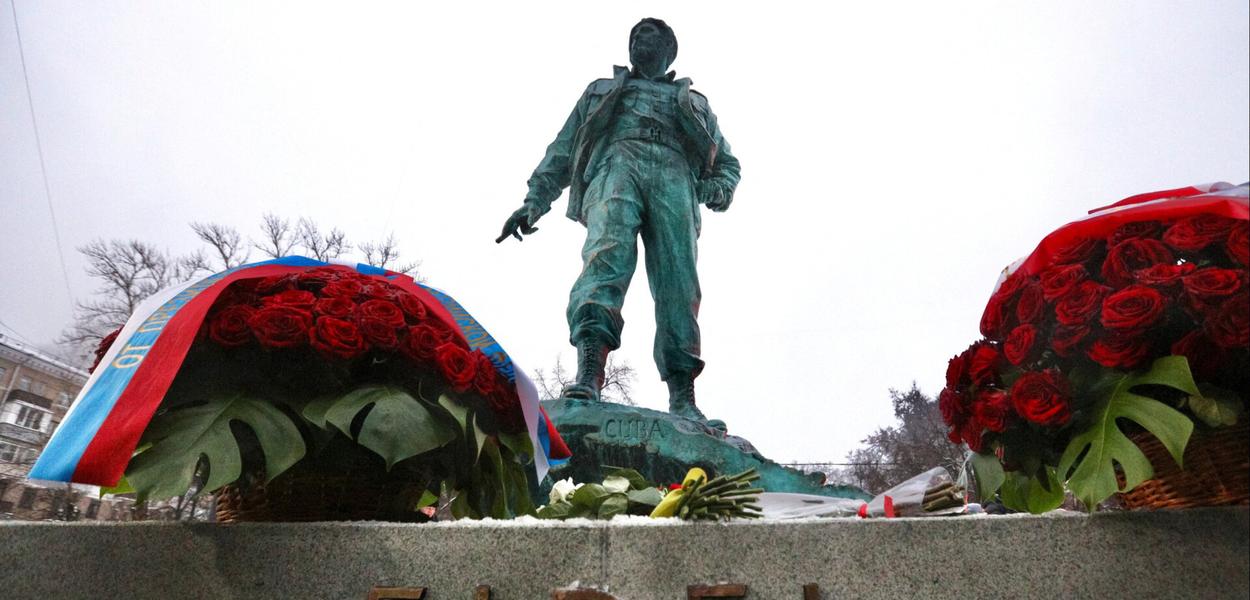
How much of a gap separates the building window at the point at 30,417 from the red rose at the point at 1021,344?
24.9ft

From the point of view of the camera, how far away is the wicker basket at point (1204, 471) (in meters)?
1.41

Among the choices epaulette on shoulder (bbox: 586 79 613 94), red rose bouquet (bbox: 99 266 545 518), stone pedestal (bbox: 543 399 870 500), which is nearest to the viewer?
red rose bouquet (bbox: 99 266 545 518)

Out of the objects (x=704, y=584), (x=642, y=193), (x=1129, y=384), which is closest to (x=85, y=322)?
(x=642, y=193)

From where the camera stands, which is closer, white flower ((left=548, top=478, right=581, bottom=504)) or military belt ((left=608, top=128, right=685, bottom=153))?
white flower ((left=548, top=478, right=581, bottom=504))

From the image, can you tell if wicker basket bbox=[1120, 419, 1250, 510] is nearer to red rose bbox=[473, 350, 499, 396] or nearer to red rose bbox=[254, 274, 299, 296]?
red rose bbox=[473, 350, 499, 396]

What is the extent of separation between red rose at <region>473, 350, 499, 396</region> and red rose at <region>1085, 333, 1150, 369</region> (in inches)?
47.7

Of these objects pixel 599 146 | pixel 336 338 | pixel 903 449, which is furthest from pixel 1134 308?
pixel 903 449

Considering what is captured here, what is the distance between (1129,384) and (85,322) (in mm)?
9041

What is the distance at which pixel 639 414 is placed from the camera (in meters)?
3.66

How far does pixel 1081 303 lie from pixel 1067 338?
7 centimetres

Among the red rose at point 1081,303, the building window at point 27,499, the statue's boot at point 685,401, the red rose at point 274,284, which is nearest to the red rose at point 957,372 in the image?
the red rose at point 1081,303

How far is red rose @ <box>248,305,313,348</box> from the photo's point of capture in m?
1.59

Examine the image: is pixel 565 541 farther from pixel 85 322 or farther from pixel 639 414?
pixel 85 322

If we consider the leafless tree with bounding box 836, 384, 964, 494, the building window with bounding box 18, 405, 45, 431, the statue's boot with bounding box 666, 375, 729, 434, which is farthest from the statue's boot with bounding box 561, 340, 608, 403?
the leafless tree with bounding box 836, 384, 964, 494
